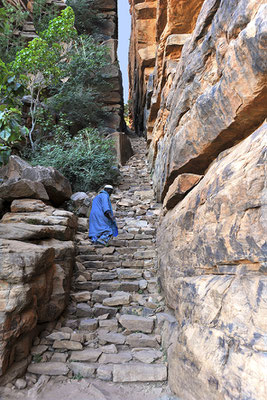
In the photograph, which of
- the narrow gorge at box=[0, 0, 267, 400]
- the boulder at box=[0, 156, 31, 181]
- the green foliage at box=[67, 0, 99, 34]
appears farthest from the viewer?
the green foliage at box=[67, 0, 99, 34]

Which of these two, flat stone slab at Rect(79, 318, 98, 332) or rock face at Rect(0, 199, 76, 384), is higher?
rock face at Rect(0, 199, 76, 384)

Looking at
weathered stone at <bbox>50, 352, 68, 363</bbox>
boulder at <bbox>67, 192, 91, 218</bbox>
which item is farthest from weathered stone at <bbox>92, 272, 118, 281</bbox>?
boulder at <bbox>67, 192, 91, 218</bbox>

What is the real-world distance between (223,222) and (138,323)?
8.70ft

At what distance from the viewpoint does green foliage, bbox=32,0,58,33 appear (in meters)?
15.0

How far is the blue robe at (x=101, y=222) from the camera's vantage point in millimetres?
6602

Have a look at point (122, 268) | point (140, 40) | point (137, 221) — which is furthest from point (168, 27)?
point (140, 40)

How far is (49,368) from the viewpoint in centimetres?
347

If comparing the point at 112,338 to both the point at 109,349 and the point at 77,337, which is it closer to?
the point at 109,349

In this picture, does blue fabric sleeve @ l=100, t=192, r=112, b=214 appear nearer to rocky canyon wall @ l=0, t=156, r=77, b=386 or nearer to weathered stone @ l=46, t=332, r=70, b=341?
rocky canyon wall @ l=0, t=156, r=77, b=386

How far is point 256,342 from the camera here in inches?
71.8

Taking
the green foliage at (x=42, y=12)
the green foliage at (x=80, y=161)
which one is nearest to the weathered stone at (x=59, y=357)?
the green foliage at (x=80, y=161)

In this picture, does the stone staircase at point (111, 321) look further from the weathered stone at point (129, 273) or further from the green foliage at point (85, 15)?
the green foliage at point (85, 15)

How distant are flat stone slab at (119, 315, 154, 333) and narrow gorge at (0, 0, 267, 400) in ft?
0.05

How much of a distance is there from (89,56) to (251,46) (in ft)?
42.8
